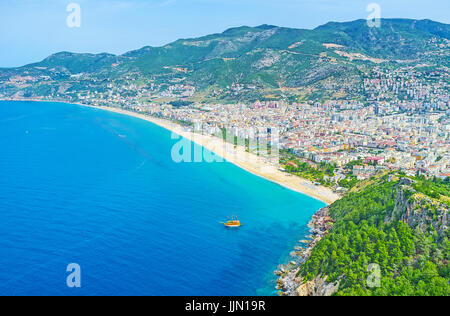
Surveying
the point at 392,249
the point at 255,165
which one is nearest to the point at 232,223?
the point at 392,249

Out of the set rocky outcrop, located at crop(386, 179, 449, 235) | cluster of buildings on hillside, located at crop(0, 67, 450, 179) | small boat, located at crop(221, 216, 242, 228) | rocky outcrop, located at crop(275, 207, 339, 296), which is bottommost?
rocky outcrop, located at crop(275, 207, 339, 296)

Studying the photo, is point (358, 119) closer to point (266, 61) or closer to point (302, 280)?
point (302, 280)

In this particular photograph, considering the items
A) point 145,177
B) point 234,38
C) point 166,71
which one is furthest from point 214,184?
point 234,38

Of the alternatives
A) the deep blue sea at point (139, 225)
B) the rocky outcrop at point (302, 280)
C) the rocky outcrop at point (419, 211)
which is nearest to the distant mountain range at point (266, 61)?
the deep blue sea at point (139, 225)

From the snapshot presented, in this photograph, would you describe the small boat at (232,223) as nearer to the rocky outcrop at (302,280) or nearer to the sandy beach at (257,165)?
the rocky outcrop at (302,280)

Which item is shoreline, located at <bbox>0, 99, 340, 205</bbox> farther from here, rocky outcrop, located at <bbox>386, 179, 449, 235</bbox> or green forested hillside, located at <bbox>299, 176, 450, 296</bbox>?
rocky outcrop, located at <bbox>386, 179, 449, 235</bbox>

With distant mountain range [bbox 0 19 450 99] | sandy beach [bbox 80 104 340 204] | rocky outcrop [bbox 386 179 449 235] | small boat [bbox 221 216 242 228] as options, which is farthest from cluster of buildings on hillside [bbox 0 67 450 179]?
small boat [bbox 221 216 242 228]
